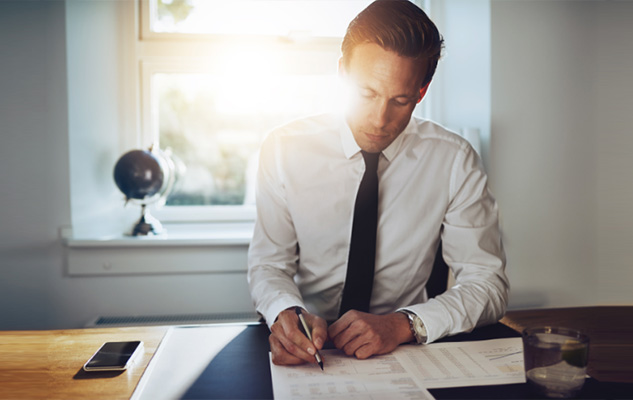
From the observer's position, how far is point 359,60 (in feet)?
4.06

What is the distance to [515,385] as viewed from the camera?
2.51 feet

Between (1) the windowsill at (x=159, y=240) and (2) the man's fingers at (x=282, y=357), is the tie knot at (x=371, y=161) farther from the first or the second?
(1) the windowsill at (x=159, y=240)

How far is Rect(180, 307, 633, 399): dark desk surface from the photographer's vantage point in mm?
741

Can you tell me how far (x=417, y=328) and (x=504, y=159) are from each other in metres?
1.29

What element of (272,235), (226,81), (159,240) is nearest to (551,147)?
(272,235)

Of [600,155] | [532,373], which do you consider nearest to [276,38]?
[600,155]

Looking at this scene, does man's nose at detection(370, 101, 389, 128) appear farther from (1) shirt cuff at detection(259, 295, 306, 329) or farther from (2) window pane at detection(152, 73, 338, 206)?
(2) window pane at detection(152, 73, 338, 206)

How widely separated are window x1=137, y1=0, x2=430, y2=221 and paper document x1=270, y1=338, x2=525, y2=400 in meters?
1.82

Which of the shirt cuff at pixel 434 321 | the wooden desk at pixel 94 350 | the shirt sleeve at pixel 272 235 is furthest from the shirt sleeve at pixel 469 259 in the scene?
the shirt sleeve at pixel 272 235

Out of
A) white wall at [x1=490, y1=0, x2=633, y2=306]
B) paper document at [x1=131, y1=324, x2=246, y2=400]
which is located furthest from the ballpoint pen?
white wall at [x1=490, y1=0, x2=633, y2=306]

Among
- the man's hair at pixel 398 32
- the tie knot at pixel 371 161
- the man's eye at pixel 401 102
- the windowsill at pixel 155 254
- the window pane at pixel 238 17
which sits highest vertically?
the window pane at pixel 238 17

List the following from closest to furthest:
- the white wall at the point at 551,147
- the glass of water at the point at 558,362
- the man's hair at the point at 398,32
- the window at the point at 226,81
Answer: the glass of water at the point at 558,362 → the man's hair at the point at 398,32 → the white wall at the point at 551,147 → the window at the point at 226,81

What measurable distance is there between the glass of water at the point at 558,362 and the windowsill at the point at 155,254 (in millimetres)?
1619

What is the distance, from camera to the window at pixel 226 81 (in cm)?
254
